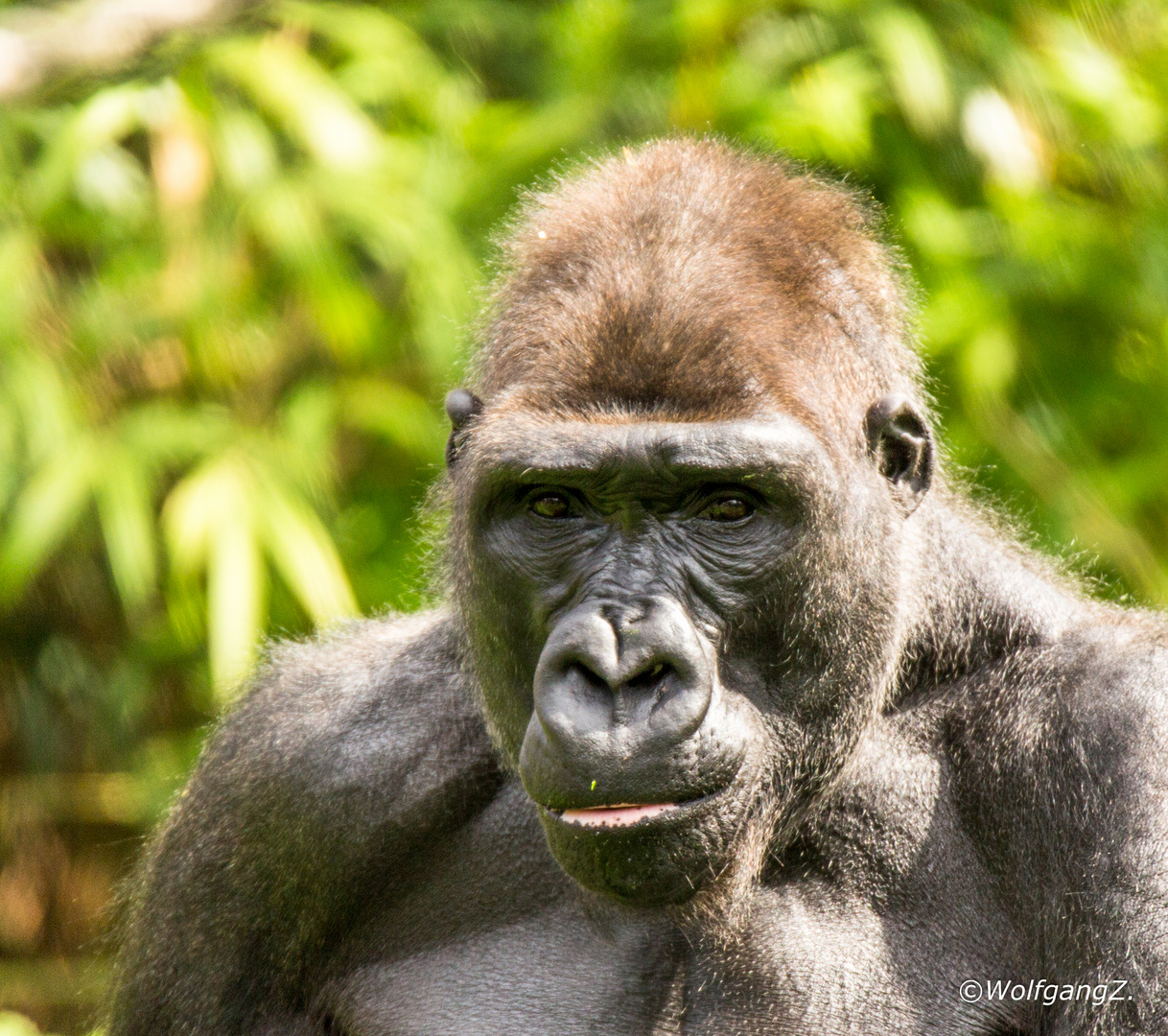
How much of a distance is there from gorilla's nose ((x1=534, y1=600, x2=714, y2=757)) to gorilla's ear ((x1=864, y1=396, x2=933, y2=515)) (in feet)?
2.96

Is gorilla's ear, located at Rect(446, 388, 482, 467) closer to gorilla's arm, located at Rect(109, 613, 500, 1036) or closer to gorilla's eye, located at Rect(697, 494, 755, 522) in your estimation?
gorilla's arm, located at Rect(109, 613, 500, 1036)

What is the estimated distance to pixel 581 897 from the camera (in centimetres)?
405

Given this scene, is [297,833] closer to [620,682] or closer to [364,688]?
[364,688]

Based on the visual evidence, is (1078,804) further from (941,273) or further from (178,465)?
(178,465)

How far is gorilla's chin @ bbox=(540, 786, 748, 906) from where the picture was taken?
3.33 meters

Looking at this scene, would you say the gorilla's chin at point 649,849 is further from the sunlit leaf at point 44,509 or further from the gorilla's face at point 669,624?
the sunlit leaf at point 44,509

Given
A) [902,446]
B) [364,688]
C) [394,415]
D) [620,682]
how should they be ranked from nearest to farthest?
[620,682] → [902,446] → [364,688] → [394,415]

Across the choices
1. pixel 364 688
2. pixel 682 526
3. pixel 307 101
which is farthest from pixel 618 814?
pixel 307 101

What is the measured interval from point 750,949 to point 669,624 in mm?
1011

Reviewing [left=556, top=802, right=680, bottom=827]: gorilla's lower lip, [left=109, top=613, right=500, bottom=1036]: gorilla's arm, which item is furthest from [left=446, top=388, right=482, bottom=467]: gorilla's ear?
[left=556, top=802, right=680, bottom=827]: gorilla's lower lip

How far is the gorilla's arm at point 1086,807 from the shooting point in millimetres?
3531

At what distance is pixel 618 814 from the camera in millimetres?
3312

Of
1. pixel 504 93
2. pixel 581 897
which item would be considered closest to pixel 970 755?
pixel 581 897

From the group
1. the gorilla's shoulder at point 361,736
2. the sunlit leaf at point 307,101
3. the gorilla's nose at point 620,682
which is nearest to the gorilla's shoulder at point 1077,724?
the gorilla's nose at point 620,682
